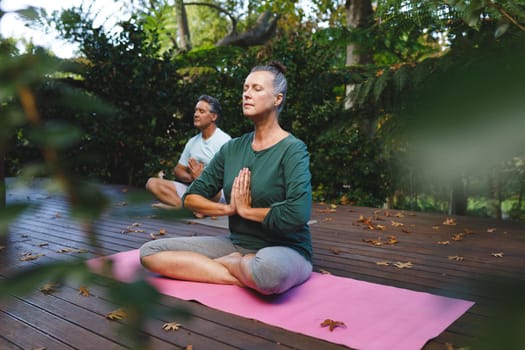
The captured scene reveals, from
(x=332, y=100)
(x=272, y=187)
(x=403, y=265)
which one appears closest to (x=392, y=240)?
(x=403, y=265)

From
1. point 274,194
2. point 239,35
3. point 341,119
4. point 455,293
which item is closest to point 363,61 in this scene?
point 341,119

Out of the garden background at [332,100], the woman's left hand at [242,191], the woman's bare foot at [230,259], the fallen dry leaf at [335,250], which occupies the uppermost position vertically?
the garden background at [332,100]

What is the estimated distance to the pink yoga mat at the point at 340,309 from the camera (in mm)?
1713

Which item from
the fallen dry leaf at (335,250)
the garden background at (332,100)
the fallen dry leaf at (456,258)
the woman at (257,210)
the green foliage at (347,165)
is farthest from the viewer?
the green foliage at (347,165)

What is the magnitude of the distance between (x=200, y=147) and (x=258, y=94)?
192 centimetres

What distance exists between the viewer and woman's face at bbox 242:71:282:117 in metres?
2.31

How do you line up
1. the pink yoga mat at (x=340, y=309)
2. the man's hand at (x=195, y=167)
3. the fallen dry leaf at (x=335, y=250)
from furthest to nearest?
1. the man's hand at (x=195, y=167)
2. the fallen dry leaf at (x=335, y=250)
3. the pink yoga mat at (x=340, y=309)

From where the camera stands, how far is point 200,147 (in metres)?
4.16

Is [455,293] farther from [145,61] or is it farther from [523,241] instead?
[145,61]

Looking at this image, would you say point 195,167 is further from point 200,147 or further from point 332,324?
point 332,324

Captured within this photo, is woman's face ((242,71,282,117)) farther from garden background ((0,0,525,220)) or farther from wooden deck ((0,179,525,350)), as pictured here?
wooden deck ((0,179,525,350))

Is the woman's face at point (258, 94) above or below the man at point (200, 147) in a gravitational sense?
above

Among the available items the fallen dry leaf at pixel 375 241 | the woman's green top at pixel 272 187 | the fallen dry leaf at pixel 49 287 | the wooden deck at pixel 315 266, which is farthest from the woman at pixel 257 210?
the fallen dry leaf at pixel 375 241

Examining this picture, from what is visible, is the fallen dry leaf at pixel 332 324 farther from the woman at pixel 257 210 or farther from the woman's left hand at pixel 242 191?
the woman's left hand at pixel 242 191
